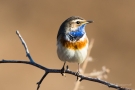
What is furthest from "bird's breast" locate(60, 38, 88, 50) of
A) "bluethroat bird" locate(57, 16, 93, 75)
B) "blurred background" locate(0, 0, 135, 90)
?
"blurred background" locate(0, 0, 135, 90)

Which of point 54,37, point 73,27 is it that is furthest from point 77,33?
point 54,37

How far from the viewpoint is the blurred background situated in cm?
988

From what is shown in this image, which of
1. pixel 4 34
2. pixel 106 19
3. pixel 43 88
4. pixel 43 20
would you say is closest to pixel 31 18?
pixel 43 20

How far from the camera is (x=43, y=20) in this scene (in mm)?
Answer: 11891

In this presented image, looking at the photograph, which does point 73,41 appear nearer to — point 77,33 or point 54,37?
point 77,33

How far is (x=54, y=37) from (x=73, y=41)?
23.6 ft

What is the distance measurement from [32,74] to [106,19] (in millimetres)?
2788

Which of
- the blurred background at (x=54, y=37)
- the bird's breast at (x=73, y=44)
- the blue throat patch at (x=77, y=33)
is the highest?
the blue throat patch at (x=77, y=33)

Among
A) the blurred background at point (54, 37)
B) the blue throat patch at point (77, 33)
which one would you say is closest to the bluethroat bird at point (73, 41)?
the blue throat patch at point (77, 33)

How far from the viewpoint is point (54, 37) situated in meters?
11.2

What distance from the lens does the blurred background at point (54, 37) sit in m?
9.88

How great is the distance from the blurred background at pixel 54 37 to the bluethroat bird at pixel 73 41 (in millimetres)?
5366

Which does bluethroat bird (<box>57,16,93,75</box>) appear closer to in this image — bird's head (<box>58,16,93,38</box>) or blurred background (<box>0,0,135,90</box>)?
bird's head (<box>58,16,93,38</box>)

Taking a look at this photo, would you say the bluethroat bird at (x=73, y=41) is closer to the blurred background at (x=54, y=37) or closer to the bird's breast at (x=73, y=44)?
the bird's breast at (x=73, y=44)
